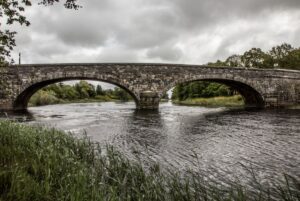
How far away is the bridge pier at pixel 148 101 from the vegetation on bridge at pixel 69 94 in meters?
24.5

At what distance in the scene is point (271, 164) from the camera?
949cm

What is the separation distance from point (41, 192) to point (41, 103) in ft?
180

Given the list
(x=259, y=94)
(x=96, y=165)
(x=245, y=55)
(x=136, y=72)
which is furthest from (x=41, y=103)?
(x=96, y=165)

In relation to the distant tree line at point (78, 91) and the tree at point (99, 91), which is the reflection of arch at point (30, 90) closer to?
the distant tree line at point (78, 91)

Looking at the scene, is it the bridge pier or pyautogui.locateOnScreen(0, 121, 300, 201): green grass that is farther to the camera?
the bridge pier

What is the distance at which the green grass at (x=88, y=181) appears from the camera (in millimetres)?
5070

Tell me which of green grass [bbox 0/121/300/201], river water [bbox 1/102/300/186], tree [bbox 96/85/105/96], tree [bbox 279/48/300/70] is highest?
tree [bbox 279/48/300/70]

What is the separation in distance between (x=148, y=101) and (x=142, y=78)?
9.65ft

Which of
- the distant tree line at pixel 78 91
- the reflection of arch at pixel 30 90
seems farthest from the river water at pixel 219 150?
the distant tree line at pixel 78 91

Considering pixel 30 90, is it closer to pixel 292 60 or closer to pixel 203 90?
pixel 203 90

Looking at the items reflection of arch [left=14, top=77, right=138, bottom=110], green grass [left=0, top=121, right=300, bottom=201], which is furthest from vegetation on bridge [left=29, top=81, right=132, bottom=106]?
green grass [left=0, top=121, right=300, bottom=201]

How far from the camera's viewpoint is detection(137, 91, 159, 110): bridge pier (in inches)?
1399

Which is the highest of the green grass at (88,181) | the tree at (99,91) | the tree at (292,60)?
the tree at (292,60)

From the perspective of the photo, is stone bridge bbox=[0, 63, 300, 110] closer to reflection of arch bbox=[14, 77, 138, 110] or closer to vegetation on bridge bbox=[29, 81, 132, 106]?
reflection of arch bbox=[14, 77, 138, 110]
